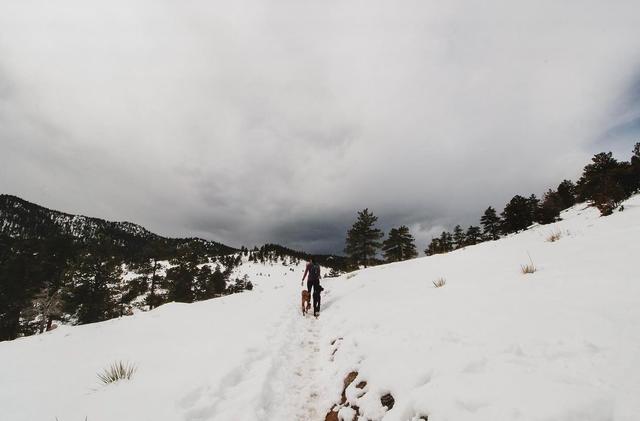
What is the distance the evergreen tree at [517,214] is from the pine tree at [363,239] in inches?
657

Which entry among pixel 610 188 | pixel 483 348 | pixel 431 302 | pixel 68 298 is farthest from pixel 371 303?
pixel 68 298

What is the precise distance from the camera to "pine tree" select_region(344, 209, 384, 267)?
44.2 metres

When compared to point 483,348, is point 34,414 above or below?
below

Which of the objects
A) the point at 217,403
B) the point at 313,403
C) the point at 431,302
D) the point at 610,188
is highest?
the point at 610,188

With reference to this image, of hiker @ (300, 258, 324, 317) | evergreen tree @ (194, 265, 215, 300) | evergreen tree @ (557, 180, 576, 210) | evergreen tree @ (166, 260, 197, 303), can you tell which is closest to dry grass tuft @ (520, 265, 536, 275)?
hiker @ (300, 258, 324, 317)

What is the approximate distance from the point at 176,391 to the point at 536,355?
4.90 meters

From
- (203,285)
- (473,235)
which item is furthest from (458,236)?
(203,285)

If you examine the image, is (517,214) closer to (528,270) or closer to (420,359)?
(528,270)

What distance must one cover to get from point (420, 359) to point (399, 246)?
45690 millimetres

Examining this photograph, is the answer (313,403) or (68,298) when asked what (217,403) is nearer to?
(313,403)

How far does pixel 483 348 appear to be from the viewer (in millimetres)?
3479

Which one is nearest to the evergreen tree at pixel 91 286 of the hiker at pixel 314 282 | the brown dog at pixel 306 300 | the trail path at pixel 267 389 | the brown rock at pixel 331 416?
the brown dog at pixel 306 300

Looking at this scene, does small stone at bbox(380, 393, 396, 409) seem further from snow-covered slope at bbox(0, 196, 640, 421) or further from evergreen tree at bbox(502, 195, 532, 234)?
evergreen tree at bbox(502, 195, 532, 234)

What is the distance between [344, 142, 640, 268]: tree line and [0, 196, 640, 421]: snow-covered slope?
932 cm
